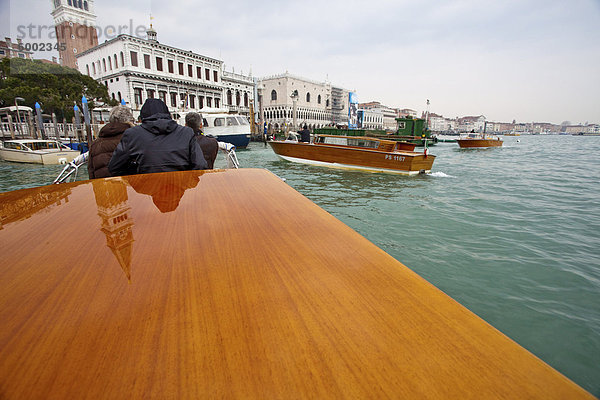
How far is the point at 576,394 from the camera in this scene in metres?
0.35

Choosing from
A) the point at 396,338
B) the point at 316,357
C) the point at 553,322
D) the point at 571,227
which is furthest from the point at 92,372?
the point at 571,227

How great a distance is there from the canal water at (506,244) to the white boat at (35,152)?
3.48 m

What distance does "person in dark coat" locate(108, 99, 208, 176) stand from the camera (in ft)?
6.79

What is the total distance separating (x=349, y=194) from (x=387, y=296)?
20.7 feet

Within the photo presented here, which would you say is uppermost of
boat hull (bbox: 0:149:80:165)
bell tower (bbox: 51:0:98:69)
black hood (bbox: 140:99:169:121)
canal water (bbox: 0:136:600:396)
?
bell tower (bbox: 51:0:98:69)

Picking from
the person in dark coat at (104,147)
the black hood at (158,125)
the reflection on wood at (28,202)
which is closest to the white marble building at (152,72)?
the person in dark coat at (104,147)

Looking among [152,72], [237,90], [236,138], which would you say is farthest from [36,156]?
[237,90]

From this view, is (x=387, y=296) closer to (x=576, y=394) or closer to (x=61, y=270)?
(x=576, y=394)

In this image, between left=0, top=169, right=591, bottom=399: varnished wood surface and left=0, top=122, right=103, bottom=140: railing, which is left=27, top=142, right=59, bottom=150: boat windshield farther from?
left=0, top=169, right=591, bottom=399: varnished wood surface

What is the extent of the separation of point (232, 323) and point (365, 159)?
984cm

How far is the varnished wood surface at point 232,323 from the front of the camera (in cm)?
34

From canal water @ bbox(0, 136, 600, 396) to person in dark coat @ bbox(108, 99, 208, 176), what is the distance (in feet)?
8.58

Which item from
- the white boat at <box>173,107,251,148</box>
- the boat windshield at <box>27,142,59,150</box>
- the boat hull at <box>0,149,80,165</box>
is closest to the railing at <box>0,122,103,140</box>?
the boat windshield at <box>27,142,59,150</box>

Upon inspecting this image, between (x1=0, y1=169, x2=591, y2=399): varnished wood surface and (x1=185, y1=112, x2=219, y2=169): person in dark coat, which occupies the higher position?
(x1=185, y1=112, x2=219, y2=169): person in dark coat
